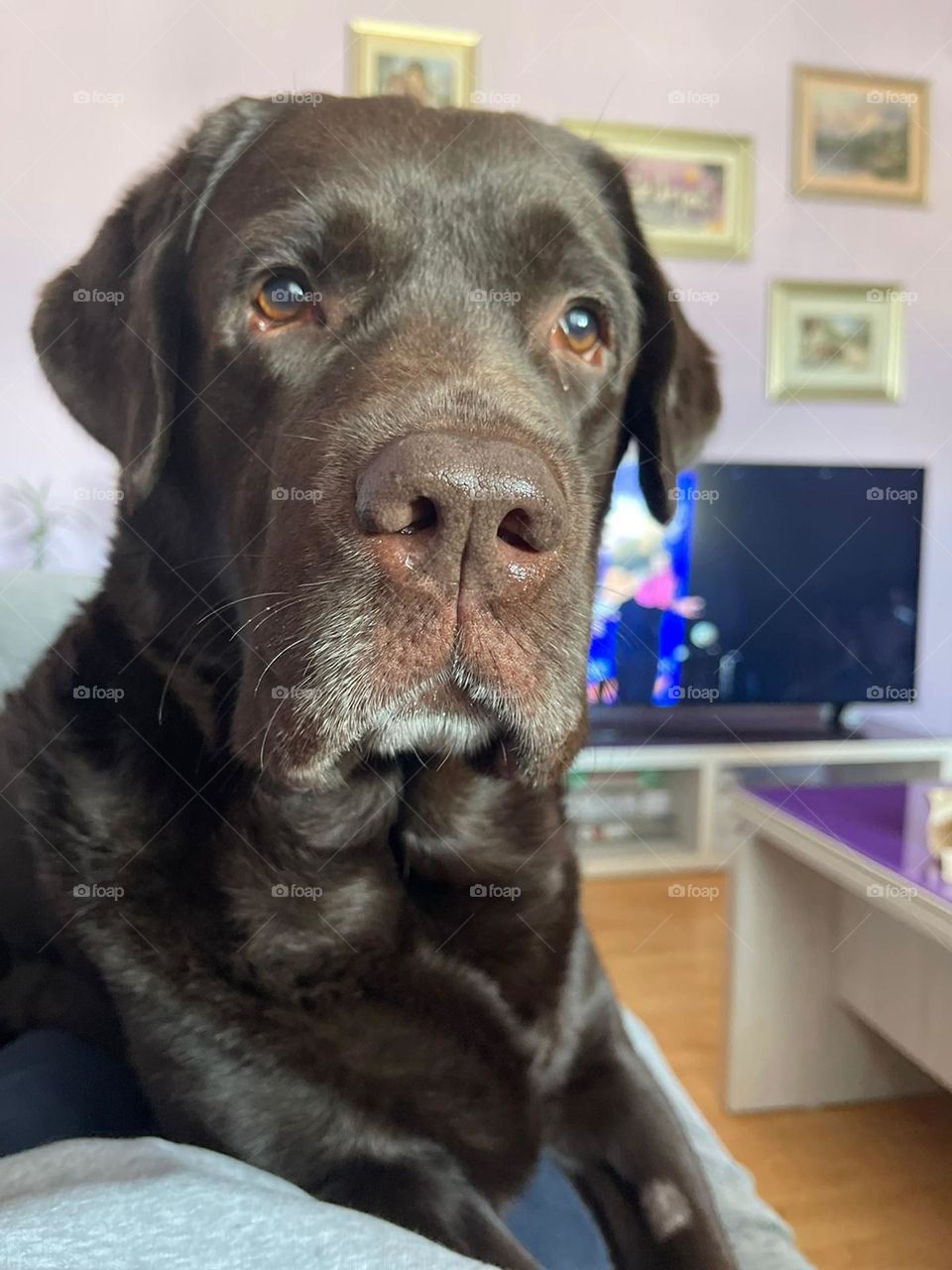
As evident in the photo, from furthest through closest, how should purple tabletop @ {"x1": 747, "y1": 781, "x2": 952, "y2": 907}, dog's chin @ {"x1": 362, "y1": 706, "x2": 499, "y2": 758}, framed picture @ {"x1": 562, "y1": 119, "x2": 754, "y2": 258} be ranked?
framed picture @ {"x1": 562, "y1": 119, "x2": 754, "y2": 258} → purple tabletop @ {"x1": 747, "y1": 781, "x2": 952, "y2": 907} → dog's chin @ {"x1": 362, "y1": 706, "x2": 499, "y2": 758}

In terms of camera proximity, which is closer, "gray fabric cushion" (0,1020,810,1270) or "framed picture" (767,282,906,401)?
"gray fabric cushion" (0,1020,810,1270)

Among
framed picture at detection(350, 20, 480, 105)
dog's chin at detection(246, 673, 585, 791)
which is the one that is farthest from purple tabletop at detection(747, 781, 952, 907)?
framed picture at detection(350, 20, 480, 105)

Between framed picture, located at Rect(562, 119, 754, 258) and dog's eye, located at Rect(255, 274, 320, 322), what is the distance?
2707 millimetres

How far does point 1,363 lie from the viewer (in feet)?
9.21

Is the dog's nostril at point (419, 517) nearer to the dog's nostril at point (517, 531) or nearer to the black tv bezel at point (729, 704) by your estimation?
the dog's nostril at point (517, 531)

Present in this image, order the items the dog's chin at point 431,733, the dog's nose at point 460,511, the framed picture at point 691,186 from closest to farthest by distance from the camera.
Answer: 1. the dog's nose at point 460,511
2. the dog's chin at point 431,733
3. the framed picture at point 691,186

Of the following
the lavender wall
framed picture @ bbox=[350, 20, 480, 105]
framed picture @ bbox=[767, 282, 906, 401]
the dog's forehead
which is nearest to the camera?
the dog's forehead

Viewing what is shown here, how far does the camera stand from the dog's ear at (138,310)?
94cm

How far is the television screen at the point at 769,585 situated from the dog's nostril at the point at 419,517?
2.36m

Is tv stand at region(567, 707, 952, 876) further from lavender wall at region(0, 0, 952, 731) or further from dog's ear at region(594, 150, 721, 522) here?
dog's ear at region(594, 150, 721, 522)

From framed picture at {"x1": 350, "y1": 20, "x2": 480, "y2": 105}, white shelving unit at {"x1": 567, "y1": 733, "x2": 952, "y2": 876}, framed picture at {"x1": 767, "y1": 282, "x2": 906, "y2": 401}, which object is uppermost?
framed picture at {"x1": 350, "y1": 20, "x2": 480, "y2": 105}

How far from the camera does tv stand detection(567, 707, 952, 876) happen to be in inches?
121

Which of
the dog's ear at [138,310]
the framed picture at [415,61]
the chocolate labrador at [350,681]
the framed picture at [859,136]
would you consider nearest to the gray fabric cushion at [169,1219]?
the chocolate labrador at [350,681]

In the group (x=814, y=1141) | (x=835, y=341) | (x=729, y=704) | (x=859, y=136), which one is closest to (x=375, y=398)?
(x=814, y=1141)
